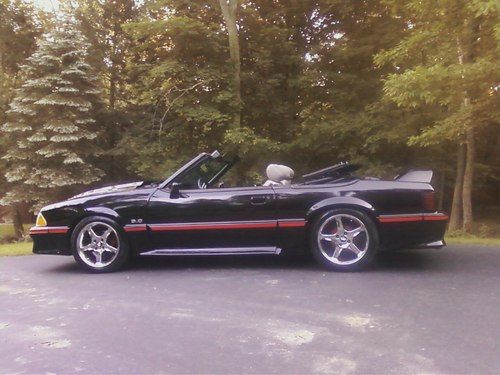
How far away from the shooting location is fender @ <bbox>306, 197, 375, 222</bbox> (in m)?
4.72

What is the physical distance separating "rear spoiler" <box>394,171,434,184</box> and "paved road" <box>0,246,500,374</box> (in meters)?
0.96

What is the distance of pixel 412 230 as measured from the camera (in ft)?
15.3

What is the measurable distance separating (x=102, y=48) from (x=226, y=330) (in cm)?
1435

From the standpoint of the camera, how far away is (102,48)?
50.0 ft

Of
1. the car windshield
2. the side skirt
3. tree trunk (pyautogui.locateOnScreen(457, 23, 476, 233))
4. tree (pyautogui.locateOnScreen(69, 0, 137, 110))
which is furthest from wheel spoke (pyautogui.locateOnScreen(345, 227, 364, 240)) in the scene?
tree (pyautogui.locateOnScreen(69, 0, 137, 110))

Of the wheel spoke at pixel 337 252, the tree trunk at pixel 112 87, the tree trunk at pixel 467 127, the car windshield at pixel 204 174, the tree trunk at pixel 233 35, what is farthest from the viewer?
the tree trunk at pixel 112 87

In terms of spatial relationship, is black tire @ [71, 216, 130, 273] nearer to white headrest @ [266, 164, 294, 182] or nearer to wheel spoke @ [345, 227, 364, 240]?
white headrest @ [266, 164, 294, 182]

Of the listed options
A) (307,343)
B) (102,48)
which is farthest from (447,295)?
(102,48)

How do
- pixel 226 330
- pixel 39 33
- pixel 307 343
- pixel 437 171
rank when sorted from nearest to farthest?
pixel 307 343 → pixel 226 330 → pixel 437 171 → pixel 39 33

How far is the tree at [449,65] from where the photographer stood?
309 inches

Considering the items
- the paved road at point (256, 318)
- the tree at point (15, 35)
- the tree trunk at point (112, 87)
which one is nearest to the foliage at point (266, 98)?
the tree trunk at point (112, 87)

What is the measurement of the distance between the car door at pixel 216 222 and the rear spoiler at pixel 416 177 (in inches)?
59.2

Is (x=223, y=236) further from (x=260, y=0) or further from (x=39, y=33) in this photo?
(x=39, y=33)

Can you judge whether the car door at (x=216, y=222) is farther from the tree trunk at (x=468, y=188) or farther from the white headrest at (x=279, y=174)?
the tree trunk at (x=468, y=188)
